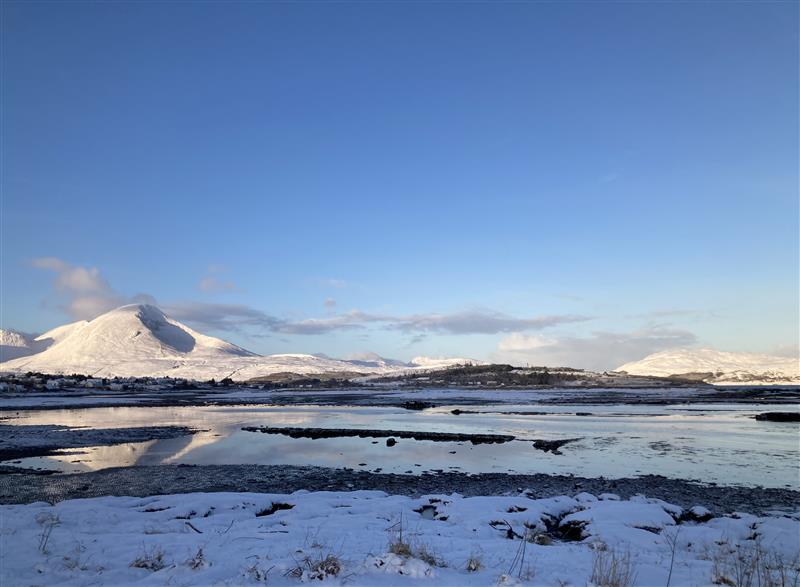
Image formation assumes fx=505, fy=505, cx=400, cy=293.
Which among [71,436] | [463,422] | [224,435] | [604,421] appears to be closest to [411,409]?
[463,422]

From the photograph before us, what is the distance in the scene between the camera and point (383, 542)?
890 cm

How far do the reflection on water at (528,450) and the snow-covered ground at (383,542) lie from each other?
7148 mm

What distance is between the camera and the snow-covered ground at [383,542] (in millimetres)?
7188

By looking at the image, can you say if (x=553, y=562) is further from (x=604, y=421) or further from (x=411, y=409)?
(x=411, y=409)

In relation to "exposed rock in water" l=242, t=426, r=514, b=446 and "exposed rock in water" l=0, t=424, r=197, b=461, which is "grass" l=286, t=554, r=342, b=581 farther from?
"exposed rock in water" l=0, t=424, r=197, b=461

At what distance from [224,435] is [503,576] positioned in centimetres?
3005

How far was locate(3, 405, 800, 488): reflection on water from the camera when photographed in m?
20.2

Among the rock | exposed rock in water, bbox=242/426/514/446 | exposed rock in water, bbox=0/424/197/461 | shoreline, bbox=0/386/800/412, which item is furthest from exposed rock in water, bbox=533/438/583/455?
shoreline, bbox=0/386/800/412

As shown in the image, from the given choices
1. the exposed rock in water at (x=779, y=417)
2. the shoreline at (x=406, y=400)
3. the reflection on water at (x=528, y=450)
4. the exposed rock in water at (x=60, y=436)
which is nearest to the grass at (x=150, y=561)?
the reflection on water at (x=528, y=450)

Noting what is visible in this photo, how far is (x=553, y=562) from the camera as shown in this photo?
7965 mm

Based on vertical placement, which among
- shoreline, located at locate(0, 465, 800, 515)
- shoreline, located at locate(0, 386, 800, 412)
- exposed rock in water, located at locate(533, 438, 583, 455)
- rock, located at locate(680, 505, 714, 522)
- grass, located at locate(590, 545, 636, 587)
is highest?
grass, located at locate(590, 545, 636, 587)

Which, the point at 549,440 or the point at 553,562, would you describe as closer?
the point at 553,562

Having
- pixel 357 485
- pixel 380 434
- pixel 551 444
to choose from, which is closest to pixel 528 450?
pixel 551 444

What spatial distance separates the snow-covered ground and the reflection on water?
7148 millimetres
